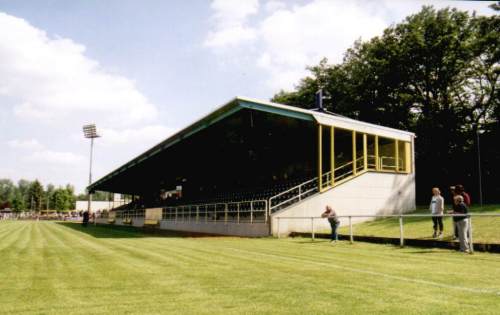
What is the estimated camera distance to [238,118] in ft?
87.0

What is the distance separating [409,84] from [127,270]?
38.5 m

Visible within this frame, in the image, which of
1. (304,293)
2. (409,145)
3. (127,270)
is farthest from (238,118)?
(304,293)

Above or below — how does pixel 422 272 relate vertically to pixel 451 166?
below

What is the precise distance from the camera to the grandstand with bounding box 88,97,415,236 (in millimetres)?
22375

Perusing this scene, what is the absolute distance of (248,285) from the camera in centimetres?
643

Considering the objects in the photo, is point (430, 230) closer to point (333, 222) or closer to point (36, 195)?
point (333, 222)

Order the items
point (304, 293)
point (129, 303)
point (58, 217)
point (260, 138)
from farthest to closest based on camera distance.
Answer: point (58, 217), point (260, 138), point (304, 293), point (129, 303)

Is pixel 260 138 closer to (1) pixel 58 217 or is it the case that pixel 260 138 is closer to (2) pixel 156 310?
(2) pixel 156 310

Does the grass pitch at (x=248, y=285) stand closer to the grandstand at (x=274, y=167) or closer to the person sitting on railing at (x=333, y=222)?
the person sitting on railing at (x=333, y=222)

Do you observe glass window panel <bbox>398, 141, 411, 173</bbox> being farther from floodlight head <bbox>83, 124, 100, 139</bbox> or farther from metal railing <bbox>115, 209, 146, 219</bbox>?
floodlight head <bbox>83, 124, 100, 139</bbox>

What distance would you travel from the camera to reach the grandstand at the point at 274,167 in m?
22.4

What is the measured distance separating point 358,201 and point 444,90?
2191 centimetres

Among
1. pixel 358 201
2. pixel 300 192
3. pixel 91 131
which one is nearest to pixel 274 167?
pixel 358 201

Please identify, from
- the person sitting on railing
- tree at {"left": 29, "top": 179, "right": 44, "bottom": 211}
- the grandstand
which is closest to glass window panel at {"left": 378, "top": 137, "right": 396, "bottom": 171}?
the grandstand
